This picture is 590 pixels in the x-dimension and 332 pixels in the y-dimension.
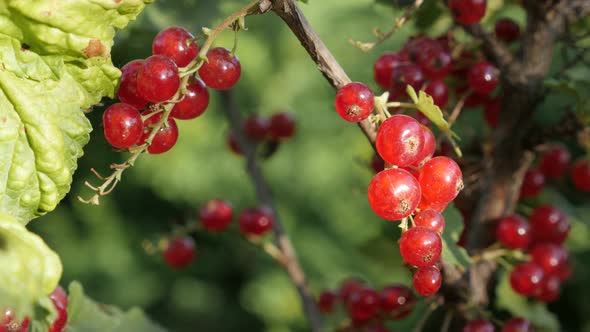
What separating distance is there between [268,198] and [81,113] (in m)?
1.00

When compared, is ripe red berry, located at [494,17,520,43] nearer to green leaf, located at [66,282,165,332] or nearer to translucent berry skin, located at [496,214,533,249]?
translucent berry skin, located at [496,214,533,249]

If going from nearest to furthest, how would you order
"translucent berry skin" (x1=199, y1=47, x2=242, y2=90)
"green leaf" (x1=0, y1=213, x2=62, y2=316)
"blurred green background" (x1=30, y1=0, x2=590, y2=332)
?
"green leaf" (x1=0, y1=213, x2=62, y2=316), "translucent berry skin" (x1=199, y1=47, x2=242, y2=90), "blurred green background" (x1=30, y1=0, x2=590, y2=332)

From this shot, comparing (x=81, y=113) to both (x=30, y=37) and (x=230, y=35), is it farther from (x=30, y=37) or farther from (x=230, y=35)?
(x=230, y=35)

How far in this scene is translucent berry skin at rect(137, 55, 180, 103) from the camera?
0.72 metres

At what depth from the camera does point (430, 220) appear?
776 millimetres

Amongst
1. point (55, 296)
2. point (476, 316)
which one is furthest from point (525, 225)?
point (55, 296)

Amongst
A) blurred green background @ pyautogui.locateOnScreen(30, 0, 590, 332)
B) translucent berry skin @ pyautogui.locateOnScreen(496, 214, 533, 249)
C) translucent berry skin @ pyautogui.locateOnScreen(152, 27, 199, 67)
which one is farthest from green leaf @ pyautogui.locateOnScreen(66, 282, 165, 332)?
blurred green background @ pyautogui.locateOnScreen(30, 0, 590, 332)

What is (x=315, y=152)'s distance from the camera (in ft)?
9.00

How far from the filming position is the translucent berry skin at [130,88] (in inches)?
31.1

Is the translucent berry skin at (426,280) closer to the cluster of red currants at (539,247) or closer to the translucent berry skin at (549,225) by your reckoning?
the cluster of red currants at (539,247)

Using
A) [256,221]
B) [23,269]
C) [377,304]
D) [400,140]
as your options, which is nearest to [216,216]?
[256,221]

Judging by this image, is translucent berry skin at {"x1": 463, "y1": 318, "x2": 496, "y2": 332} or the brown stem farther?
the brown stem

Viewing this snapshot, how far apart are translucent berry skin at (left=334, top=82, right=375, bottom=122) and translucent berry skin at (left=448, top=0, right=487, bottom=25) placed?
475 mm

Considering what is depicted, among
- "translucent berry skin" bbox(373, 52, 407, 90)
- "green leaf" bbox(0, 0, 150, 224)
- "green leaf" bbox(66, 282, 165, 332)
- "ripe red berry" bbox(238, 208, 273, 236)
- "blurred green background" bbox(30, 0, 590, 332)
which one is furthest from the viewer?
"blurred green background" bbox(30, 0, 590, 332)
